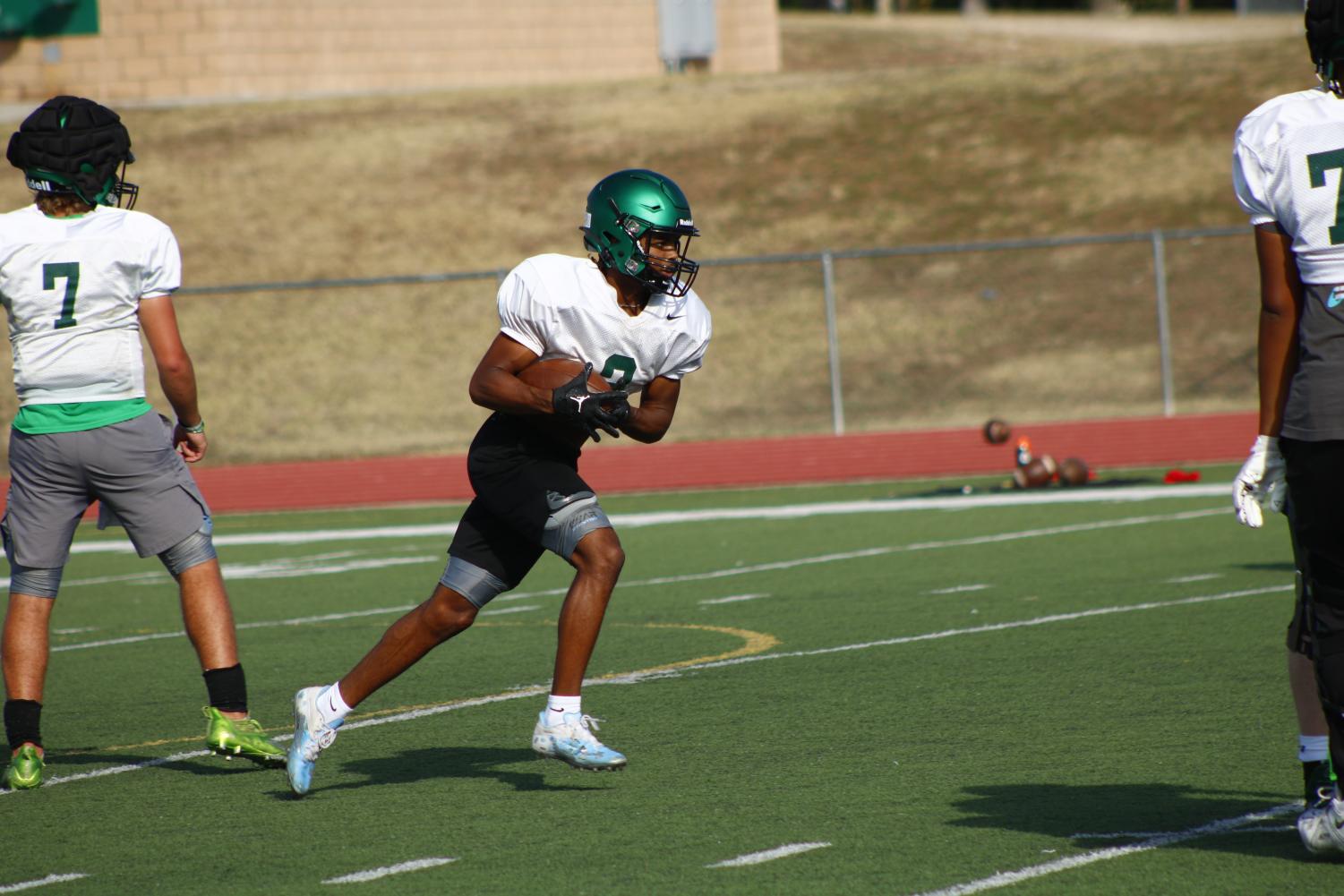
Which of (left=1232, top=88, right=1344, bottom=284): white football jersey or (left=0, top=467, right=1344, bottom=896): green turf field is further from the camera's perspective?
(left=0, top=467, right=1344, bottom=896): green turf field

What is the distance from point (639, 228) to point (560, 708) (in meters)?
1.49

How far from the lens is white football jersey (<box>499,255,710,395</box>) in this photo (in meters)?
5.75

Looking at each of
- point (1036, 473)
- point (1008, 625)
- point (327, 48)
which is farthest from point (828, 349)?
point (1008, 625)

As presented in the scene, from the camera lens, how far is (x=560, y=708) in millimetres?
5703

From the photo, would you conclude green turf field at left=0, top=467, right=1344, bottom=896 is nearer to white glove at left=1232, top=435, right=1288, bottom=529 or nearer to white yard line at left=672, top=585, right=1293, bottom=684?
white yard line at left=672, top=585, right=1293, bottom=684

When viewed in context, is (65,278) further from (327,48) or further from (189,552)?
(327,48)

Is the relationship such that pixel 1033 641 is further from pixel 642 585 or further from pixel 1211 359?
pixel 1211 359

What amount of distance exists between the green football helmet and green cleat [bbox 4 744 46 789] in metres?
2.52

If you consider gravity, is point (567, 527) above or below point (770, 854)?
above

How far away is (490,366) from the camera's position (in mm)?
5742

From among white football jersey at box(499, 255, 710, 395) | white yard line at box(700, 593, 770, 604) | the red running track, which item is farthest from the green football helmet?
the red running track

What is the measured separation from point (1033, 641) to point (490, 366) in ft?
12.1

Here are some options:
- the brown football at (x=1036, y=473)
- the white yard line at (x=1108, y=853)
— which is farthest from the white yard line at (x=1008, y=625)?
the brown football at (x=1036, y=473)

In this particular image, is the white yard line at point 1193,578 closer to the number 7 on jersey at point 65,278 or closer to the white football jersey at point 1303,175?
the white football jersey at point 1303,175
